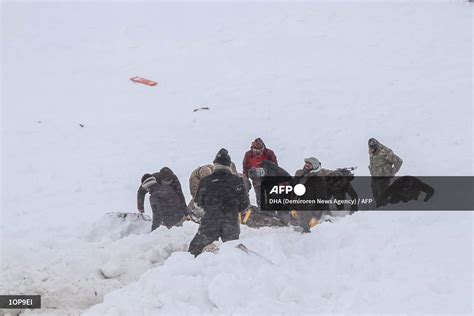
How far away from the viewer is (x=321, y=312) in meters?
6.81

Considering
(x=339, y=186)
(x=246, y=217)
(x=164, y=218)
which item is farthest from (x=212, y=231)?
(x=339, y=186)

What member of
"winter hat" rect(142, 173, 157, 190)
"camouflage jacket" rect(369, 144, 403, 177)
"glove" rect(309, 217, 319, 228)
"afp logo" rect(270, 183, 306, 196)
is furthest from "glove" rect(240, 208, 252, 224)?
"camouflage jacket" rect(369, 144, 403, 177)

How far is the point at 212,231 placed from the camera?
8211 mm

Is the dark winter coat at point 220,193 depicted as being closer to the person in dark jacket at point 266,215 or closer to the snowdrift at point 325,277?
the snowdrift at point 325,277

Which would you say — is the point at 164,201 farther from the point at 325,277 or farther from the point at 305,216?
the point at 325,277

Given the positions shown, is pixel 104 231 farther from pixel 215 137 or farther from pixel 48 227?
pixel 215 137

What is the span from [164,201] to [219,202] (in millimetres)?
2074

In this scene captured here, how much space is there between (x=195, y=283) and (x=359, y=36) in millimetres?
17644

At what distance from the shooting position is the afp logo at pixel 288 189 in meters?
9.42

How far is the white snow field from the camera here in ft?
23.8

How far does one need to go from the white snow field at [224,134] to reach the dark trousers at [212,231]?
0.32 meters

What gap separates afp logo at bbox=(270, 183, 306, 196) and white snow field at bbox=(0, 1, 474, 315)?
0.69 m

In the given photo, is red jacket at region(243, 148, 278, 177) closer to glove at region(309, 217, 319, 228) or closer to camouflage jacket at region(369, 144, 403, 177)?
camouflage jacket at region(369, 144, 403, 177)

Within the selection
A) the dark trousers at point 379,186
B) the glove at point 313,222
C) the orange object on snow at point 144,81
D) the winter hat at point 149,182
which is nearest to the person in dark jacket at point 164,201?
the winter hat at point 149,182
